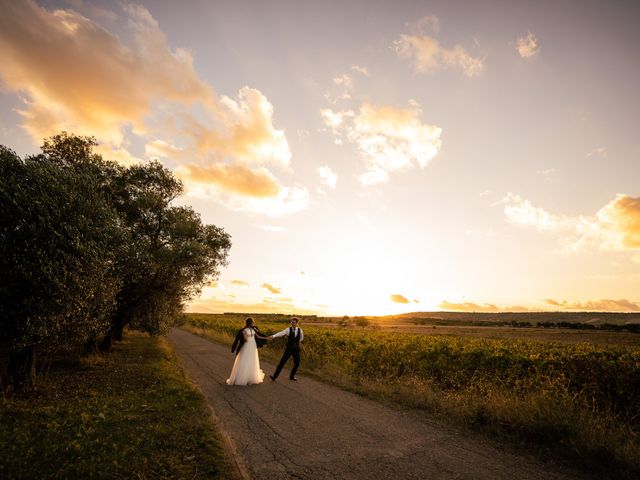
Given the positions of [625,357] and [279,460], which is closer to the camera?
[279,460]

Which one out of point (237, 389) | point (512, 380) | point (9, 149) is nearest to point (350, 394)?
point (237, 389)

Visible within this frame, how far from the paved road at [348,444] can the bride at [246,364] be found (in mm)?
2257

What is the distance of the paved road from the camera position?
21.6 ft

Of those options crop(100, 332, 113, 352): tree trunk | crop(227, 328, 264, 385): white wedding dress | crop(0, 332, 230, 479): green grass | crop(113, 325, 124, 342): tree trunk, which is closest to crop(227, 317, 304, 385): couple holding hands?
crop(227, 328, 264, 385): white wedding dress

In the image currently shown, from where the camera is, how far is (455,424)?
994 centimetres

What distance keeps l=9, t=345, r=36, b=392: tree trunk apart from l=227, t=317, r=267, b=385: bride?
716 cm

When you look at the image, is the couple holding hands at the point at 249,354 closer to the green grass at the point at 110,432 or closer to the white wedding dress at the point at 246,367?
the white wedding dress at the point at 246,367

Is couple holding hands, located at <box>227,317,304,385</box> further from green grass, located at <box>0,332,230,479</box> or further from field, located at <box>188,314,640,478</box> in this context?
field, located at <box>188,314,640,478</box>

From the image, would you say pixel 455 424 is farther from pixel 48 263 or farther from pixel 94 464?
pixel 48 263

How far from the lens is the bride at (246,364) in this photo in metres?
15.0

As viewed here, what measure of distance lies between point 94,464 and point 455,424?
28.9 feet

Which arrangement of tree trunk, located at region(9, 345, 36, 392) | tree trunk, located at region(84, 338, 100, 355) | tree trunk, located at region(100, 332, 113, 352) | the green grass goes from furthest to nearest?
tree trunk, located at region(100, 332, 113, 352)
tree trunk, located at region(84, 338, 100, 355)
tree trunk, located at region(9, 345, 36, 392)
the green grass

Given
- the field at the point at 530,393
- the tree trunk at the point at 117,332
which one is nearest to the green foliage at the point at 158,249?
the tree trunk at the point at 117,332

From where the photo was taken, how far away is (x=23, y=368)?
505 inches
